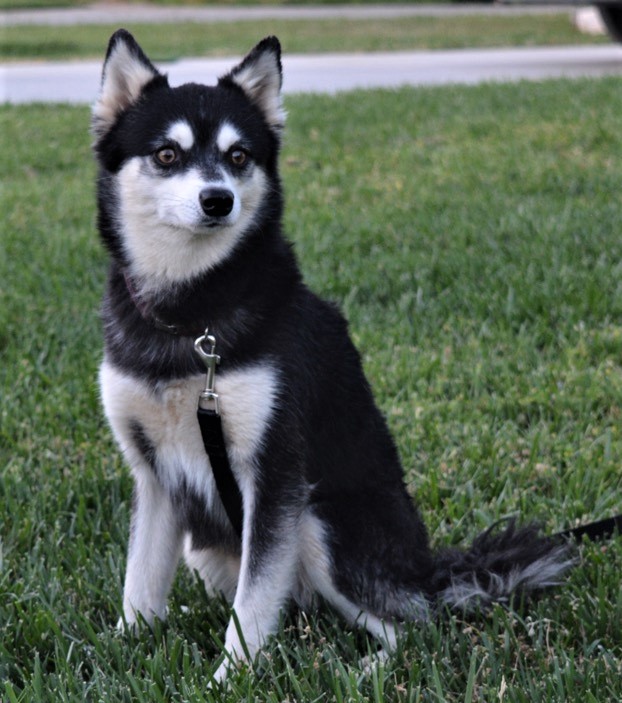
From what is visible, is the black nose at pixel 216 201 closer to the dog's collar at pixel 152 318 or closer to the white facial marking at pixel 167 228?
the white facial marking at pixel 167 228

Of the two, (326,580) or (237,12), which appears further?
(237,12)

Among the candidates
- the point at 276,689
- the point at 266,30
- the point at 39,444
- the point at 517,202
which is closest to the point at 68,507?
the point at 39,444

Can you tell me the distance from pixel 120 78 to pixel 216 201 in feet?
1.68

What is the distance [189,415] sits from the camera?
2.88 m

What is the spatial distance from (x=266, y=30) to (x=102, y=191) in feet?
61.2

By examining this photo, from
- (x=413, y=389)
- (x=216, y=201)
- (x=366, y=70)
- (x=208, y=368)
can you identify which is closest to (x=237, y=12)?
(x=366, y=70)

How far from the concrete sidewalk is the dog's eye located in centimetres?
2145

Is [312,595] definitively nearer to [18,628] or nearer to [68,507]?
[18,628]

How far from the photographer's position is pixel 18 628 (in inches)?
122

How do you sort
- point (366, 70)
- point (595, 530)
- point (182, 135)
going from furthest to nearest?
point (366, 70) → point (595, 530) → point (182, 135)

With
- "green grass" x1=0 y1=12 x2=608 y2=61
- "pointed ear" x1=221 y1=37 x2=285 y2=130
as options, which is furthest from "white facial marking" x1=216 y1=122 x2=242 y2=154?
"green grass" x1=0 y1=12 x2=608 y2=61

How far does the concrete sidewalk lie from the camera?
24.2 meters

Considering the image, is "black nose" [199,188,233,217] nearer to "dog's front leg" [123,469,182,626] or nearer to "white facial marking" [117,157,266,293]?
"white facial marking" [117,157,266,293]

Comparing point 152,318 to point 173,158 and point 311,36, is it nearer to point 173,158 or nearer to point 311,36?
point 173,158
